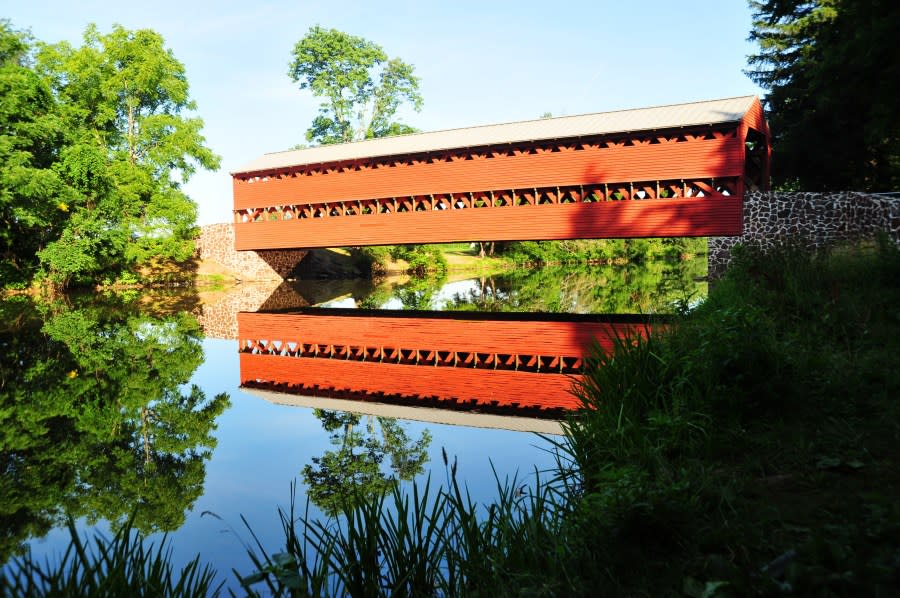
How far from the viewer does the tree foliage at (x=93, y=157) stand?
1923 centimetres

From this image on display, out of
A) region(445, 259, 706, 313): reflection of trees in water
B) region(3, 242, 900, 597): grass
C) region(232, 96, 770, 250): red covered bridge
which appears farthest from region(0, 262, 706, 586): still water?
region(232, 96, 770, 250): red covered bridge

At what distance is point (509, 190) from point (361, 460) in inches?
601

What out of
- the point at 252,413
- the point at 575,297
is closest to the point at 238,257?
the point at 575,297

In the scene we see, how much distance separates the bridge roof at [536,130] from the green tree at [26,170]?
6.01 meters

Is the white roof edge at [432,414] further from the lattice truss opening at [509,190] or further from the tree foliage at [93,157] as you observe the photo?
the tree foliage at [93,157]

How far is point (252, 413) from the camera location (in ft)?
21.4

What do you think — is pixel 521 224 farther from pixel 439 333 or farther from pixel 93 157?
pixel 93 157

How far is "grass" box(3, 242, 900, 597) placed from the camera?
2023mm

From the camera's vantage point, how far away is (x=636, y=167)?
16.9 m

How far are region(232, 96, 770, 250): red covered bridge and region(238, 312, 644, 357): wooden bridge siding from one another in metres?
6.46

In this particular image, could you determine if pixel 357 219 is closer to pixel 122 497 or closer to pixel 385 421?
pixel 385 421

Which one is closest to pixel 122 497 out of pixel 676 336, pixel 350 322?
pixel 676 336

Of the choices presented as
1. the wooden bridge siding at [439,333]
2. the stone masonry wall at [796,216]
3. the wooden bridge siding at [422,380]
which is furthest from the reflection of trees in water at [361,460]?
the stone masonry wall at [796,216]

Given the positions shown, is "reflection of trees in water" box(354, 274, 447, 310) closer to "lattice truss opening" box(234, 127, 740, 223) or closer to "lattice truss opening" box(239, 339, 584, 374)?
"lattice truss opening" box(234, 127, 740, 223)
